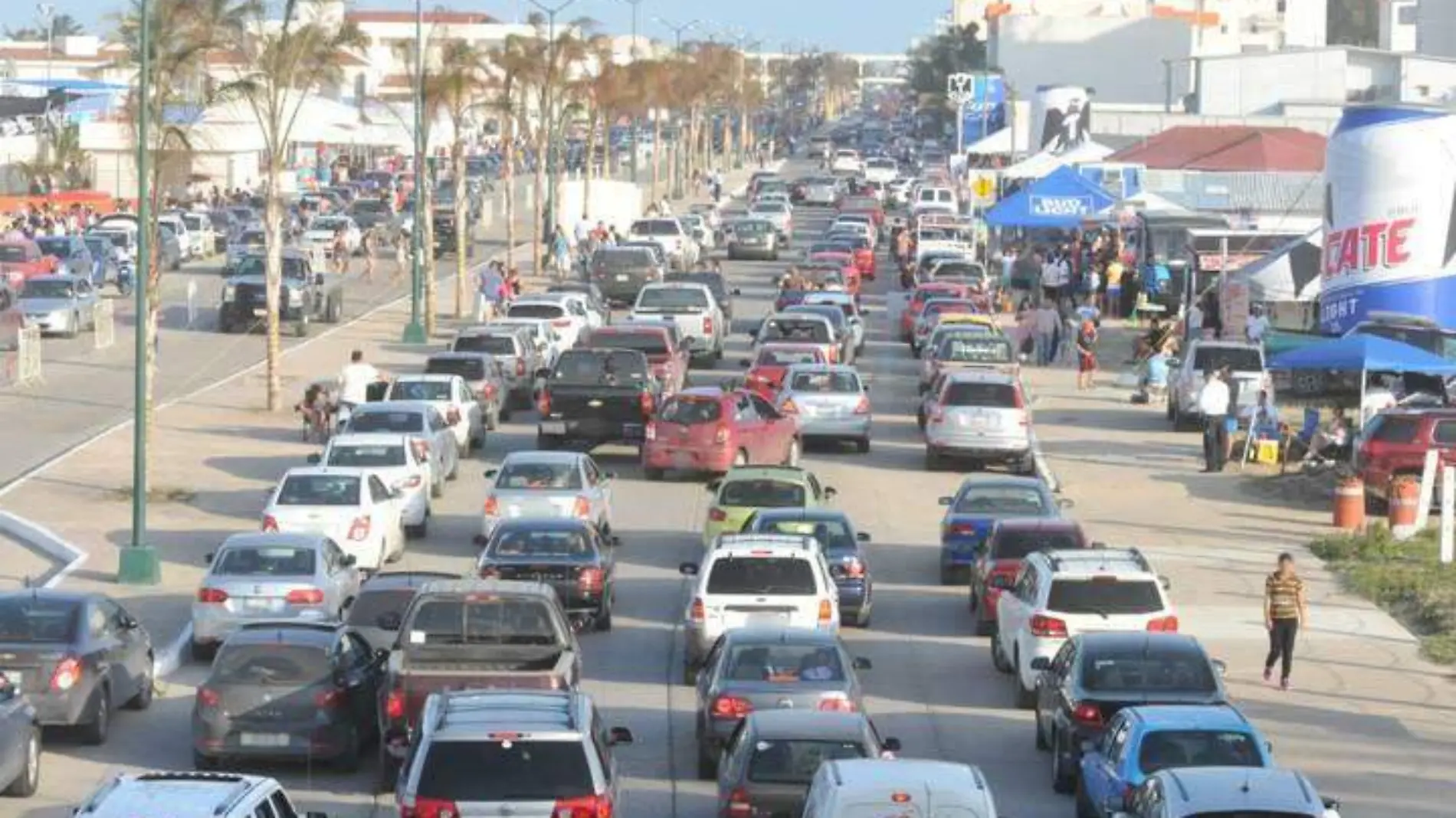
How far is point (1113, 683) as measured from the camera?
23156mm

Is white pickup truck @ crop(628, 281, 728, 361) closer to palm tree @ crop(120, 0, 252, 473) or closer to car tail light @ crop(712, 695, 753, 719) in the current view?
palm tree @ crop(120, 0, 252, 473)

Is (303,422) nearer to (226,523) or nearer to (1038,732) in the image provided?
(226,523)

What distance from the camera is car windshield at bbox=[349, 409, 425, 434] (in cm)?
3972

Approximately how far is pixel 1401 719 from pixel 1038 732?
4.14 metres

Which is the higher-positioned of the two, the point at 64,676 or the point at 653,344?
the point at 653,344

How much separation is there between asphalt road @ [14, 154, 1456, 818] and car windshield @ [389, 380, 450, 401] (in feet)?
4.42

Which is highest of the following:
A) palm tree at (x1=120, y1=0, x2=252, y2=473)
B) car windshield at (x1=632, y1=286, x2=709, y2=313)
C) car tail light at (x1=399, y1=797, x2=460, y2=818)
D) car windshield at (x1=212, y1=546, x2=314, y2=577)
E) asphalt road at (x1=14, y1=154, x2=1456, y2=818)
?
palm tree at (x1=120, y1=0, x2=252, y2=473)

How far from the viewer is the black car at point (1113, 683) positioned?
2278 cm

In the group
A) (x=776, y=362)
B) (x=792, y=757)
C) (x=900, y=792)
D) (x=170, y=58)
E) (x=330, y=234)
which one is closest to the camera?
(x=900, y=792)

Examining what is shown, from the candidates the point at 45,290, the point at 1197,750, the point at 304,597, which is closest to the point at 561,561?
the point at 304,597

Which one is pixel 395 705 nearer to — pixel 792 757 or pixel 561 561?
pixel 792 757

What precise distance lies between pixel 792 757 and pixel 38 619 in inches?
315

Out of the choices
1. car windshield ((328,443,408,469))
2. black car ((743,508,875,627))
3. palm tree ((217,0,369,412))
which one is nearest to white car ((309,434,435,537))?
car windshield ((328,443,408,469))

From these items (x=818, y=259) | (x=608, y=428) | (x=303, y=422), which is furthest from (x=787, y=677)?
(x=818, y=259)
